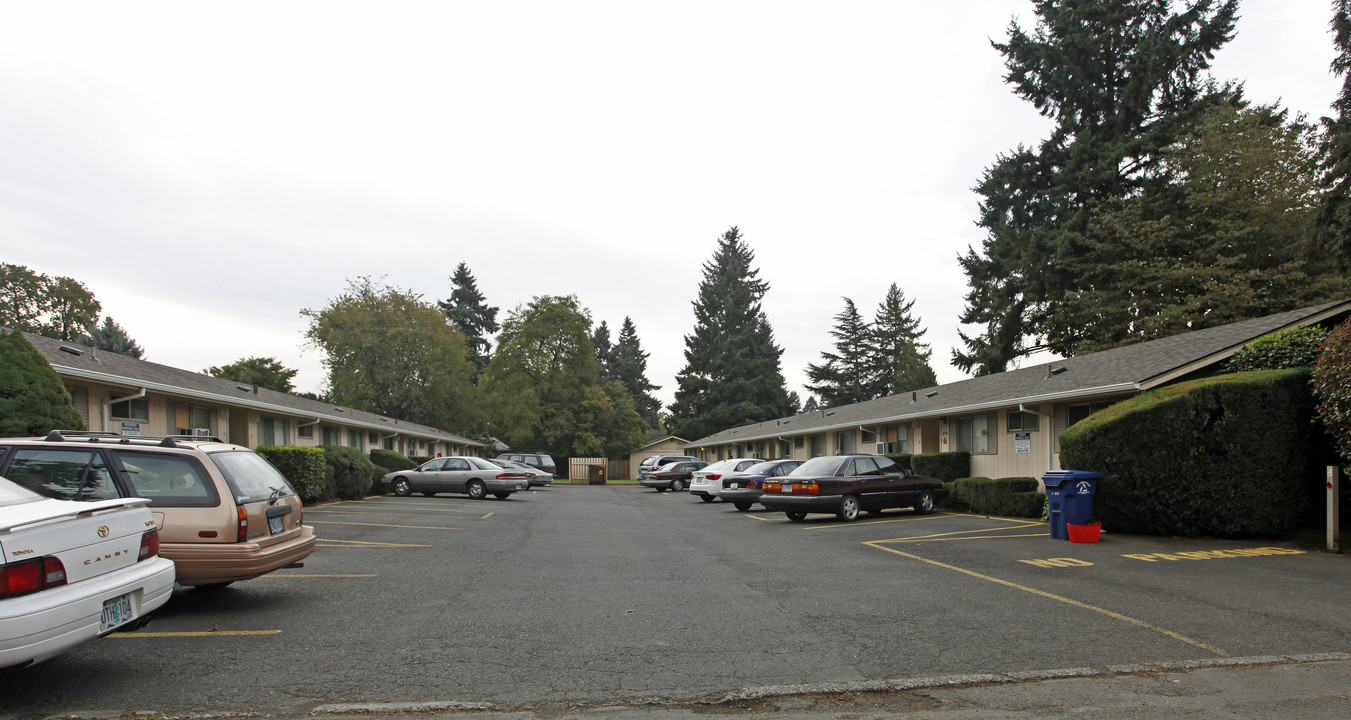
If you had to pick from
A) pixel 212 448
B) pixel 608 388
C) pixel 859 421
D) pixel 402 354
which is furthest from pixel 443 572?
pixel 608 388

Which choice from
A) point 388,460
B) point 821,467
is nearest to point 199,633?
point 821,467

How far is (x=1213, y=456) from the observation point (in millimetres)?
12438

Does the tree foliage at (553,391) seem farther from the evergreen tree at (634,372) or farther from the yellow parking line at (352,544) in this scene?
the yellow parking line at (352,544)

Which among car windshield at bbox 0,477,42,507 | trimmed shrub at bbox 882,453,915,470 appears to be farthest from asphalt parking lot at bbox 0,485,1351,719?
trimmed shrub at bbox 882,453,915,470

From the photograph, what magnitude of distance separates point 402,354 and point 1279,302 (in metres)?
46.9

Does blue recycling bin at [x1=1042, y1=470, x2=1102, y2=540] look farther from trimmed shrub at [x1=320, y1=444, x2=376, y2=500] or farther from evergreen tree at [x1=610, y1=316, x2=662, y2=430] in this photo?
evergreen tree at [x1=610, y1=316, x2=662, y2=430]

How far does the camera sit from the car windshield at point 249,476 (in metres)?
7.27

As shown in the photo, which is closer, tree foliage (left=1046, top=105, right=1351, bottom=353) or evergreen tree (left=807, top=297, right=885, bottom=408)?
tree foliage (left=1046, top=105, right=1351, bottom=353)

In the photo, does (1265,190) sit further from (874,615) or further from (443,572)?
(443,572)

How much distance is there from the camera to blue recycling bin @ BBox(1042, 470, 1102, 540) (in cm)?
1258

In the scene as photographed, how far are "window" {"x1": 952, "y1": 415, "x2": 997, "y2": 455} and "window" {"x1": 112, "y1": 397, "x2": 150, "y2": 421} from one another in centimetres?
2073

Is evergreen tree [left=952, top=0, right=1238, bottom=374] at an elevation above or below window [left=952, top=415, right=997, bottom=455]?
above

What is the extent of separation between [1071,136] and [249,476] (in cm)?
4154

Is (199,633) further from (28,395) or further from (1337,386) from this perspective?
(1337,386)
